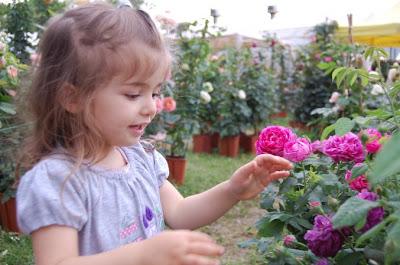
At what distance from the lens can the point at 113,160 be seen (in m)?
1.28

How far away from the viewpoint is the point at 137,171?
4.38 feet

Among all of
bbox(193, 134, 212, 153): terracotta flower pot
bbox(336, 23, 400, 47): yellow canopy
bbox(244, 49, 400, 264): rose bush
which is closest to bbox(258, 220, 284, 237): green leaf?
bbox(244, 49, 400, 264): rose bush

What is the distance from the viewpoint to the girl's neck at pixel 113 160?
4.07ft

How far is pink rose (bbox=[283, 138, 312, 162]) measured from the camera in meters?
1.17

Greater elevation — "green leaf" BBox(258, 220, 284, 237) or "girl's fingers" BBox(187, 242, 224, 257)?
"girl's fingers" BBox(187, 242, 224, 257)

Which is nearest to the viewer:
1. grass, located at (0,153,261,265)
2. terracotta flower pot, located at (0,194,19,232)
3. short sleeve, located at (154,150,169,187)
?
short sleeve, located at (154,150,169,187)

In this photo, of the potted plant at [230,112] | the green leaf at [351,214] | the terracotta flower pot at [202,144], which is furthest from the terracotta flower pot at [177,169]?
the green leaf at [351,214]

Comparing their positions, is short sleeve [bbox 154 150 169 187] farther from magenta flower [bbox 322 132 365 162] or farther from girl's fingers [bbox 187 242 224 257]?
girl's fingers [bbox 187 242 224 257]

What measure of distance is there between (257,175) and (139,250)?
463 mm

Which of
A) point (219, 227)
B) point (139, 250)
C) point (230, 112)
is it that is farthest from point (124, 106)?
point (230, 112)

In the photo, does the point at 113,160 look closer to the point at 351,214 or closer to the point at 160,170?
the point at 160,170

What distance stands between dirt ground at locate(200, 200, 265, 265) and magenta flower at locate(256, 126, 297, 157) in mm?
1460

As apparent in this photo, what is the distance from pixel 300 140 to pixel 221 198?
0.28 m

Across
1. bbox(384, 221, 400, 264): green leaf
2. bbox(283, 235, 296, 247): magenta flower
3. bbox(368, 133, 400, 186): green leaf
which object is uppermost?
bbox(368, 133, 400, 186): green leaf
